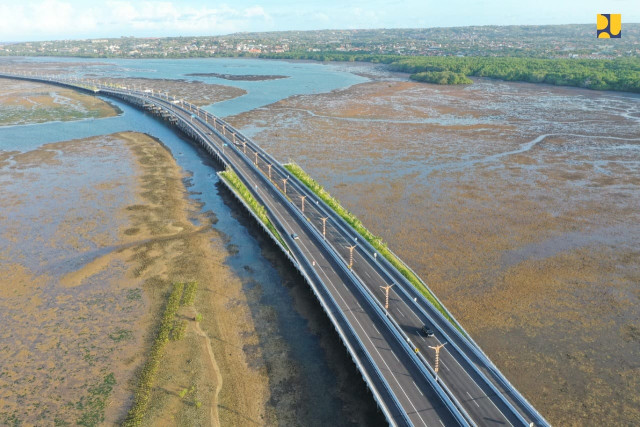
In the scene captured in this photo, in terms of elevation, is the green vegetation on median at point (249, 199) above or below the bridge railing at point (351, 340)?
above

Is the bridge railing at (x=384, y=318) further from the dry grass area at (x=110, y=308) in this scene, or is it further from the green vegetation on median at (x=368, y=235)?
the dry grass area at (x=110, y=308)

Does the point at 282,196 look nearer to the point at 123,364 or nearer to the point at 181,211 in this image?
the point at 181,211

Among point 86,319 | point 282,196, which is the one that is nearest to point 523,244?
point 282,196

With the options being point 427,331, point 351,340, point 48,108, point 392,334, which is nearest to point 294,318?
point 351,340

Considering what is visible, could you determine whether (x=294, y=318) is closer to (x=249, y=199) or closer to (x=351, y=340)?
(x=351, y=340)

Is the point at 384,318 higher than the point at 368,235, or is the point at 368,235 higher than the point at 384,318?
the point at 368,235

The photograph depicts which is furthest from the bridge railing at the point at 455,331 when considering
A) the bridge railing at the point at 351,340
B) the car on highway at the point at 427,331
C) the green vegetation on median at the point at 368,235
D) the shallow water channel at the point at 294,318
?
the shallow water channel at the point at 294,318

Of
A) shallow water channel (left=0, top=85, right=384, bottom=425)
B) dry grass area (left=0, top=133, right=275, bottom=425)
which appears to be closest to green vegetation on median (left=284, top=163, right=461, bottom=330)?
shallow water channel (left=0, top=85, right=384, bottom=425)
